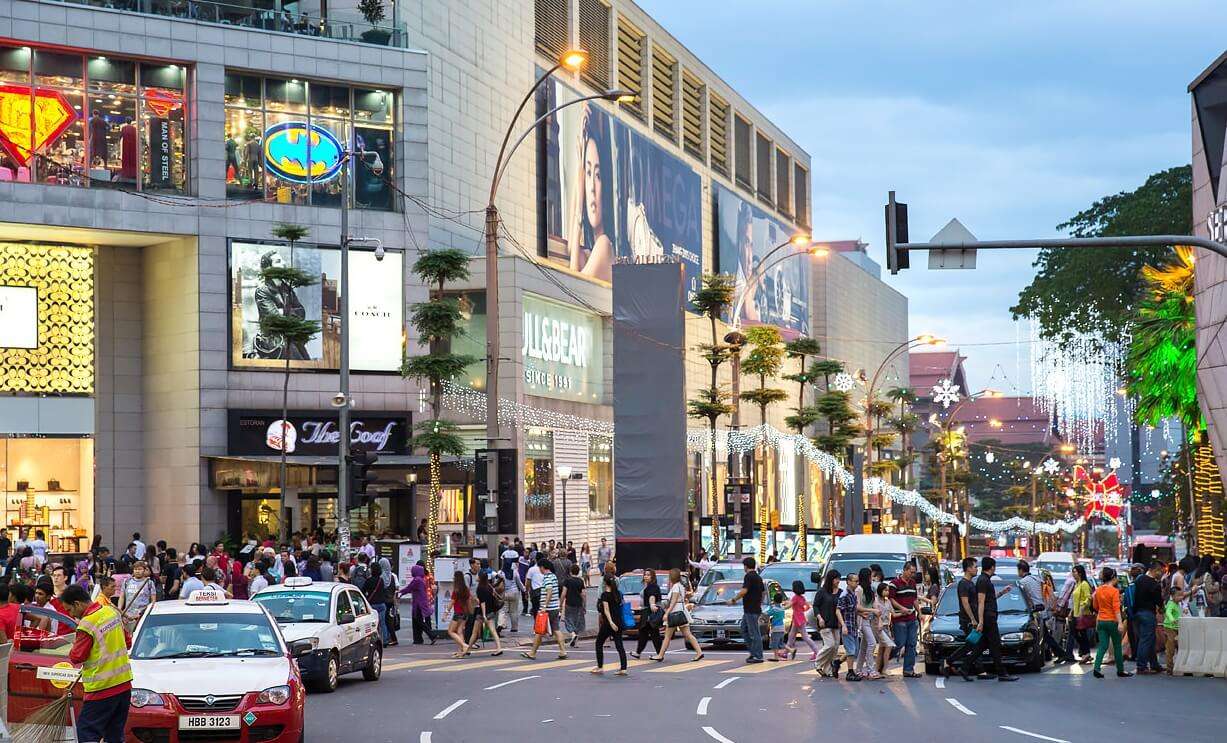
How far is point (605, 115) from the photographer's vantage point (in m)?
75.4

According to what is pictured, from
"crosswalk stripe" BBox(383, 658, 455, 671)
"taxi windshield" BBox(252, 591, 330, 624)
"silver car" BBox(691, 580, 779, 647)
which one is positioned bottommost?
"crosswalk stripe" BBox(383, 658, 455, 671)

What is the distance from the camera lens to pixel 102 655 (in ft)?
45.7

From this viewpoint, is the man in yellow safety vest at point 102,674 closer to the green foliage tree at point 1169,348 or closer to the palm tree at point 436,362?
the palm tree at point 436,362

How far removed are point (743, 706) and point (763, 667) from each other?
7.86 m

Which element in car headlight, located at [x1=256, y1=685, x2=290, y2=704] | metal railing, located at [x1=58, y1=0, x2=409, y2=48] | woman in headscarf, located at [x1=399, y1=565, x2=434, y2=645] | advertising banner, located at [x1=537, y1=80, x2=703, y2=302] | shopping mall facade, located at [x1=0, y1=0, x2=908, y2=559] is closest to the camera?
car headlight, located at [x1=256, y1=685, x2=290, y2=704]

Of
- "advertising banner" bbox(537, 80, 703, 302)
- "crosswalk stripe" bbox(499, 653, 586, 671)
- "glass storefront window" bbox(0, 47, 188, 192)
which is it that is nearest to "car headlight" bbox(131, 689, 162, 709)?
"crosswalk stripe" bbox(499, 653, 586, 671)

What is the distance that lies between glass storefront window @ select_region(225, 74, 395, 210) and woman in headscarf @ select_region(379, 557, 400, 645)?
Result: 22536 mm

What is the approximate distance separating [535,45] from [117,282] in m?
22.5

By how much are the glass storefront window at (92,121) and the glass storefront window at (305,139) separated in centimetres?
184

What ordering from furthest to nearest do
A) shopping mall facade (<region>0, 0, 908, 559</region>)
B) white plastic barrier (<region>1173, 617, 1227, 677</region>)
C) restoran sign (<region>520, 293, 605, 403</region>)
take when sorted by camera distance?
restoran sign (<region>520, 293, 605, 403</region>) < shopping mall facade (<region>0, 0, 908, 559</region>) < white plastic barrier (<region>1173, 617, 1227, 677</region>)

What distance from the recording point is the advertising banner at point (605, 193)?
6950 centimetres

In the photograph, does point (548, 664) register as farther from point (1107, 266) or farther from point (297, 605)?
point (1107, 266)

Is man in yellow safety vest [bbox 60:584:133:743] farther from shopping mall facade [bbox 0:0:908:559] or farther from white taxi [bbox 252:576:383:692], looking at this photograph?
shopping mall facade [bbox 0:0:908:559]

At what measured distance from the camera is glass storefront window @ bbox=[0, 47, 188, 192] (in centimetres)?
5062
